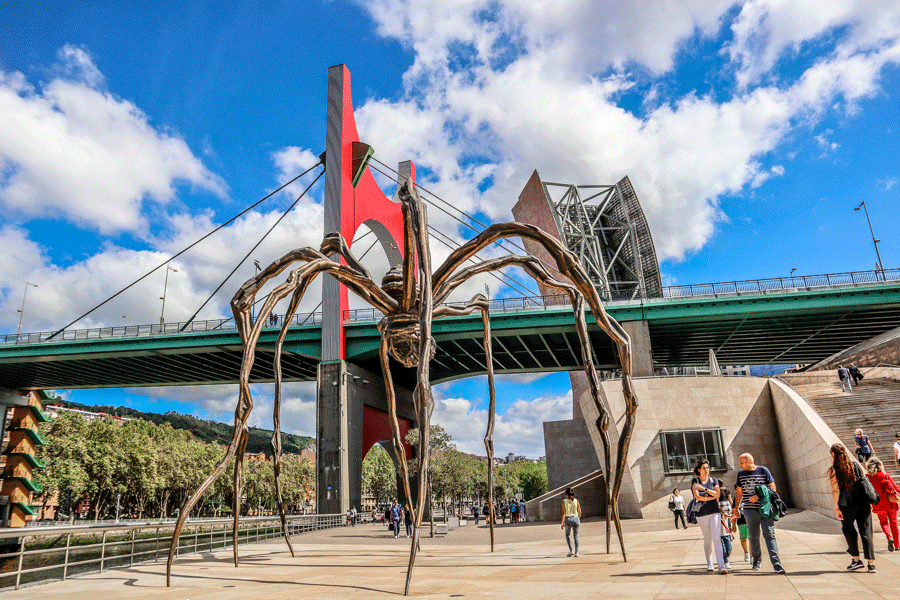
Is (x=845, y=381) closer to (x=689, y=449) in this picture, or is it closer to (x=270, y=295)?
(x=689, y=449)

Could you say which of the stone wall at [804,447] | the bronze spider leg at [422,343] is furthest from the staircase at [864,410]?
the bronze spider leg at [422,343]

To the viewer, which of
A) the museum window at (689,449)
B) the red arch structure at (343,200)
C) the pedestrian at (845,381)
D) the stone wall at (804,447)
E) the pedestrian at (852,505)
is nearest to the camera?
the pedestrian at (852,505)

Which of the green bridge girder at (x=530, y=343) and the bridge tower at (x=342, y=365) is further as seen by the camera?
the green bridge girder at (x=530, y=343)

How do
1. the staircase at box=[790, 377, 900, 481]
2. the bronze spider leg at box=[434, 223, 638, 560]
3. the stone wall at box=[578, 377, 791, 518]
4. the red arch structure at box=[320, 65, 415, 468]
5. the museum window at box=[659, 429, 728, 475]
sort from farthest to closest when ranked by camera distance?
the red arch structure at box=[320, 65, 415, 468] → the museum window at box=[659, 429, 728, 475] → the stone wall at box=[578, 377, 791, 518] → the staircase at box=[790, 377, 900, 481] → the bronze spider leg at box=[434, 223, 638, 560]

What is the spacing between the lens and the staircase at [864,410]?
17.3m

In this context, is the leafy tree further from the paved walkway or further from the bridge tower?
the paved walkway

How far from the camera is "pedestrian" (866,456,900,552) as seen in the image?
8.11 meters

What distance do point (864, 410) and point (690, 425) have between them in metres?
6.05

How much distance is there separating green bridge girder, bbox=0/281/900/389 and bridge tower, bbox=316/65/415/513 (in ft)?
6.06

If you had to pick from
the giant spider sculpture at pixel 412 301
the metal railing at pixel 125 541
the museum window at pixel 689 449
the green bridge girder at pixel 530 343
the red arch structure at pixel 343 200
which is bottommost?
the metal railing at pixel 125 541

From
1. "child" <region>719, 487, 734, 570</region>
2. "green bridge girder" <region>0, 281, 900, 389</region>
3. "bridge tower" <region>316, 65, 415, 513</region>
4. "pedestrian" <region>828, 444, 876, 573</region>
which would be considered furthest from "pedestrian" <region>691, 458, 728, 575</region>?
"bridge tower" <region>316, 65, 415, 513</region>

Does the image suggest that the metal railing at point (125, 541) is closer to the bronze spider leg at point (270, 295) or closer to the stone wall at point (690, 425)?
the bronze spider leg at point (270, 295)

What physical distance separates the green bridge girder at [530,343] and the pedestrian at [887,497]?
26307 millimetres

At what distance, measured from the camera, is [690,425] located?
2366 cm
